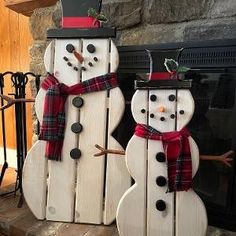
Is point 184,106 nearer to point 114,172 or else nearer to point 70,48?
point 114,172

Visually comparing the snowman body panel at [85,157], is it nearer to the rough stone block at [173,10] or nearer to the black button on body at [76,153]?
the black button on body at [76,153]

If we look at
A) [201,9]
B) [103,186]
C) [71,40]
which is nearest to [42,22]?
[71,40]

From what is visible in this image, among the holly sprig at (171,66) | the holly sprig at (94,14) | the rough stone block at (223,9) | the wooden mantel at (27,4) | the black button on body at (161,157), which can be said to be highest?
the wooden mantel at (27,4)

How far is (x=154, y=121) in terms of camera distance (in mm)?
935

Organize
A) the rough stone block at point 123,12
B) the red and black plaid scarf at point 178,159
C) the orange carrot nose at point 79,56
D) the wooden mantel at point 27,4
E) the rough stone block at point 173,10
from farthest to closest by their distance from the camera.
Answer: the wooden mantel at point 27,4 < the rough stone block at point 123,12 < the rough stone block at point 173,10 < the orange carrot nose at point 79,56 < the red and black plaid scarf at point 178,159

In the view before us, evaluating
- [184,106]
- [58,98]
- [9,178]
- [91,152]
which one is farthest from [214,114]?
[9,178]

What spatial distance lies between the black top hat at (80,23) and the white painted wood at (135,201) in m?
0.42

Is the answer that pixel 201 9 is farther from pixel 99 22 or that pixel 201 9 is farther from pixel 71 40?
pixel 71 40

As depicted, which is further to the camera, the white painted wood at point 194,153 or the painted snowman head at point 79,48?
the painted snowman head at point 79,48

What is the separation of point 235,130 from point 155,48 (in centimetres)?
45

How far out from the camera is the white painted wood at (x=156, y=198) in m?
0.94

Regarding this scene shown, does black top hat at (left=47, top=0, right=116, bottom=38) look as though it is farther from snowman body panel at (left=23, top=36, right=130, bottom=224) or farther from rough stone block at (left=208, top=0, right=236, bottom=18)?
rough stone block at (left=208, top=0, right=236, bottom=18)

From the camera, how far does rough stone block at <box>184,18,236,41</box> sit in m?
1.12

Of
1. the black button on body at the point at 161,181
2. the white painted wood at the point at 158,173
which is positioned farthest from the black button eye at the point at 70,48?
the black button on body at the point at 161,181
